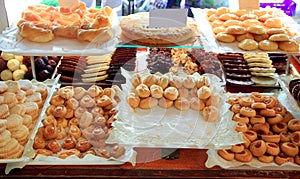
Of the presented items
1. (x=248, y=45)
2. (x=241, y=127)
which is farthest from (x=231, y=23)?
(x=241, y=127)

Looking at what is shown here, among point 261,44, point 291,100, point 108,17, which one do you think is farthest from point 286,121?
point 108,17

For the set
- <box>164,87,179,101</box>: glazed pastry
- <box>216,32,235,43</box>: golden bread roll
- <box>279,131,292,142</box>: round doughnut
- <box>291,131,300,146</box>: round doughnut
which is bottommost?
<box>279,131,292,142</box>: round doughnut

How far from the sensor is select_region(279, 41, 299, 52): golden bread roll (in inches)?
64.9

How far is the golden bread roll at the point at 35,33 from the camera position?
164cm

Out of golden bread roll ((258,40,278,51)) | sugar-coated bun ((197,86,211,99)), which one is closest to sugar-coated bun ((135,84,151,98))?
sugar-coated bun ((197,86,211,99))

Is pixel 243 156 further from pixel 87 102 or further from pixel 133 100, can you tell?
pixel 87 102

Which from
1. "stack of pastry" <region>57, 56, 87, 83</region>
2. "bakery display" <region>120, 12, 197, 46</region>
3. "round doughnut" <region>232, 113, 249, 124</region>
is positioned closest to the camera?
"bakery display" <region>120, 12, 197, 46</region>

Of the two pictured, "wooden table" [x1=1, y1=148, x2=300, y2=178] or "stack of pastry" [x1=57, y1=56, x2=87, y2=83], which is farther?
"stack of pastry" [x1=57, y1=56, x2=87, y2=83]

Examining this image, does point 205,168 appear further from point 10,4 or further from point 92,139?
point 10,4

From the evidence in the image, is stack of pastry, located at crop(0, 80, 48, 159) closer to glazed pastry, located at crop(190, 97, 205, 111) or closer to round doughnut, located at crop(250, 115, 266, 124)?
glazed pastry, located at crop(190, 97, 205, 111)

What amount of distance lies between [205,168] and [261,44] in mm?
627

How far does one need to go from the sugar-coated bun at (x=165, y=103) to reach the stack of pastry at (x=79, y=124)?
0.23m

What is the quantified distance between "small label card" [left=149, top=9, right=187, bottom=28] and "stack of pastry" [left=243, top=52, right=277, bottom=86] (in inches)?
28.4

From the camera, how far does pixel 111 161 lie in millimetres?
1520
